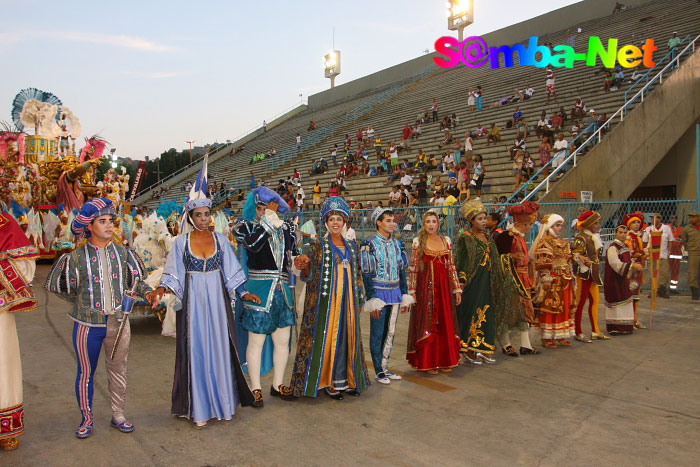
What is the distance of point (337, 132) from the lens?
3031 centimetres

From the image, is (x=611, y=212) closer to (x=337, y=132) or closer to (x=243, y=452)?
(x=243, y=452)

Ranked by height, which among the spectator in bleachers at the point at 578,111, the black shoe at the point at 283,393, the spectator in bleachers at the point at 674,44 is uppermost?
the spectator in bleachers at the point at 674,44

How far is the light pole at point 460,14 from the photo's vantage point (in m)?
34.9

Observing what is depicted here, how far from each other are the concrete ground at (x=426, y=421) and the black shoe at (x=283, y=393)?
8 cm

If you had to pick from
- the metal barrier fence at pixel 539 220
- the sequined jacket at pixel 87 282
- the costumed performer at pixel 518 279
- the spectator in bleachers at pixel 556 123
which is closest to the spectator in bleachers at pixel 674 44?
the spectator in bleachers at pixel 556 123

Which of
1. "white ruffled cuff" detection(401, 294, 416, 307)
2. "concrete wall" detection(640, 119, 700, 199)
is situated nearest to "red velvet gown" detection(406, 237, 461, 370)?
"white ruffled cuff" detection(401, 294, 416, 307)

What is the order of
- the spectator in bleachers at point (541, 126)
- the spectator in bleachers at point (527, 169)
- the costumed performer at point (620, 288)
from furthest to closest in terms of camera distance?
1. the spectator in bleachers at point (541, 126)
2. the spectator in bleachers at point (527, 169)
3. the costumed performer at point (620, 288)

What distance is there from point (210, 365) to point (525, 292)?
384 cm

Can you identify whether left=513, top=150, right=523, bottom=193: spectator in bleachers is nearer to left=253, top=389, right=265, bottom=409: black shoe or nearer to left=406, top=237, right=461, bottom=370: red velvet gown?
left=406, top=237, right=461, bottom=370: red velvet gown

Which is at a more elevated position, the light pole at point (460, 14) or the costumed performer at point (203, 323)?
the light pole at point (460, 14)

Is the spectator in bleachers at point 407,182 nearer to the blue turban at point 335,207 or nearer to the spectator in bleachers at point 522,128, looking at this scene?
the spectator in bleachers at point 522,128

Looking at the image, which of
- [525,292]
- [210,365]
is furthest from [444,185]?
[210,365]

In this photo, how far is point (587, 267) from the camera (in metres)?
6.94

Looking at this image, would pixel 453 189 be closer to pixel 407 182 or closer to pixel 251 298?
pixel 407 182
